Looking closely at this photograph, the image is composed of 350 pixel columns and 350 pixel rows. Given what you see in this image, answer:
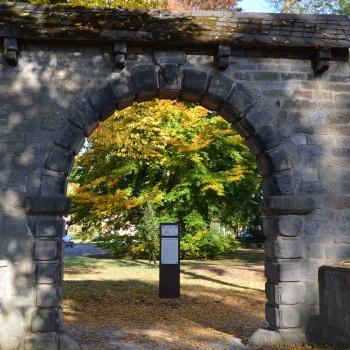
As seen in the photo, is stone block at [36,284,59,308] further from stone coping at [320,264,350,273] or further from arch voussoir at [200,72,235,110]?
stone coping at [320,264,350,273]

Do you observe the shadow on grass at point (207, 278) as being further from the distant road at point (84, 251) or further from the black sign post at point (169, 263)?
the distant road at point (84, 251)

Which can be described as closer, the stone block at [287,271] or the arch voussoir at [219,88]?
the stone block at [287,271]

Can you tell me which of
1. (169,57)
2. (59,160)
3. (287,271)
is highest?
(169,57)

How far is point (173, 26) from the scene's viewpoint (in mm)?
6609

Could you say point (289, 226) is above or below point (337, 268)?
above

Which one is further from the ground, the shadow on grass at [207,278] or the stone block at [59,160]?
the stone block at [59,160]

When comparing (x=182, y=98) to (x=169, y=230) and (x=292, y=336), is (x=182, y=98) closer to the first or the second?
(x=292, y=336)

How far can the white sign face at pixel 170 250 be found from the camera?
1087cm

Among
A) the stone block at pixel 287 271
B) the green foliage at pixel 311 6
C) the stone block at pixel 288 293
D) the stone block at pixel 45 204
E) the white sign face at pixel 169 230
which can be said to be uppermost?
the green foliage at pixel 311 6

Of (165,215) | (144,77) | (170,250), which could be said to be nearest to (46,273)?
(144,77)

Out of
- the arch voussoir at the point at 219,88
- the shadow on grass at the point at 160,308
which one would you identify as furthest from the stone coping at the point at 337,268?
the arch voussoir at the point at 219,88

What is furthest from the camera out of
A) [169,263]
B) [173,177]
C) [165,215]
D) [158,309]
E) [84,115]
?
[173,177]

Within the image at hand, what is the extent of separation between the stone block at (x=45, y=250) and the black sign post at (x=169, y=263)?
4889 mm

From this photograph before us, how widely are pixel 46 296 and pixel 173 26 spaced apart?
4.22 metres
